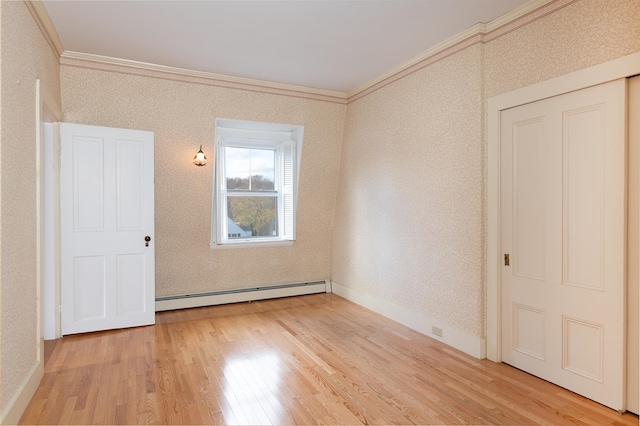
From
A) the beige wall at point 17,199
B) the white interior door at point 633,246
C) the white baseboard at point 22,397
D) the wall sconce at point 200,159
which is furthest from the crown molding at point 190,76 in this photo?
the white interior door at point 633,246

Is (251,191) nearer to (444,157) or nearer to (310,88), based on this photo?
(310,88)

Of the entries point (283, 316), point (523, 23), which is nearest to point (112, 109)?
point (283, 316)

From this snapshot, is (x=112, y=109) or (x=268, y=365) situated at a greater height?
(x=112, y=109)

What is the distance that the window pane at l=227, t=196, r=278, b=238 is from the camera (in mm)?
5273

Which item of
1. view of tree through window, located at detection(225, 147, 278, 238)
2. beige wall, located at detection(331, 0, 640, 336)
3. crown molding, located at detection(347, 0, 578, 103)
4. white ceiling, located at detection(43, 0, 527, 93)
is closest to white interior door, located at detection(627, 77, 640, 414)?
beige wall, located at detection(331, 0, 640, 336)

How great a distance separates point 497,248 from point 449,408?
1.35 m

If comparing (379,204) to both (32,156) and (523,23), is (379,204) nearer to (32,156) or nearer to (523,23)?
(523,23)

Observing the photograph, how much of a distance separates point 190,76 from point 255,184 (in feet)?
5.43

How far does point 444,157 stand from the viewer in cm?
366

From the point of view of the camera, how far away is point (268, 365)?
3.14 m

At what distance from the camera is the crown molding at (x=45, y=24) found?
109 inches

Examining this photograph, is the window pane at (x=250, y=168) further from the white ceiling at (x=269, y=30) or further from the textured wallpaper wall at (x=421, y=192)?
the white ceiling at (x=269, y=30)

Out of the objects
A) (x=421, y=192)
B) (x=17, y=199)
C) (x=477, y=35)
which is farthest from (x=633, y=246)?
(x=17, y=199)

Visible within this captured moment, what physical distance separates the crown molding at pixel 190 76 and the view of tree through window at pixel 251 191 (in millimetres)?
931
